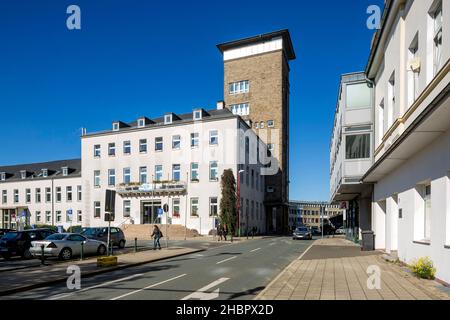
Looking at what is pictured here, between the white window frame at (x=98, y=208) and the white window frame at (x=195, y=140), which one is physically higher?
the white window frame at (x=195, y=140)

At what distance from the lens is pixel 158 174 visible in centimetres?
4738

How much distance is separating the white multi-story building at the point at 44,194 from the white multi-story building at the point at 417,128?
4898 centimetres

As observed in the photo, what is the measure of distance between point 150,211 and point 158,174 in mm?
4841

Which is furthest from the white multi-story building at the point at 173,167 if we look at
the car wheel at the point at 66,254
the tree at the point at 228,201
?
the car wheel at the point at 66,254

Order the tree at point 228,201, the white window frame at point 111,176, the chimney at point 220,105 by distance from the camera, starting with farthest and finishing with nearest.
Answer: the chimney at point 220,105 → the white window frame at point 111,176 → the tree at point 228,201

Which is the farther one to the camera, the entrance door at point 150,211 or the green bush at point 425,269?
the entrance door at point 150,211

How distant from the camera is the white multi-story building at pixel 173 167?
4384 cm

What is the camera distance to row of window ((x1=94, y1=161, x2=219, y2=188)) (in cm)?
4406

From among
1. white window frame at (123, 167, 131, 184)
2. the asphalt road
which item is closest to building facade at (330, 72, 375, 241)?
the asphalt road

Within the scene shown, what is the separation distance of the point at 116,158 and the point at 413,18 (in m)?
A: 43.8

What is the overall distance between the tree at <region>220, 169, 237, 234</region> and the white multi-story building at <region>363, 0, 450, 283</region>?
2261cm

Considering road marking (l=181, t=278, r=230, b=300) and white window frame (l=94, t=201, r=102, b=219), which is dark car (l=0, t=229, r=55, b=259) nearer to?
road marking (l=181, t=278, r=230, b=300)

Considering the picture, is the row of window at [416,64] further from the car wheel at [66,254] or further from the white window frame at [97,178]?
the white window frame at [97,178]

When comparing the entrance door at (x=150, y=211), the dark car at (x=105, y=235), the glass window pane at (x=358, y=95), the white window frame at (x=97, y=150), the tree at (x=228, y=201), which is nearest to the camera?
the glass window pane at (x=358, y=95)
